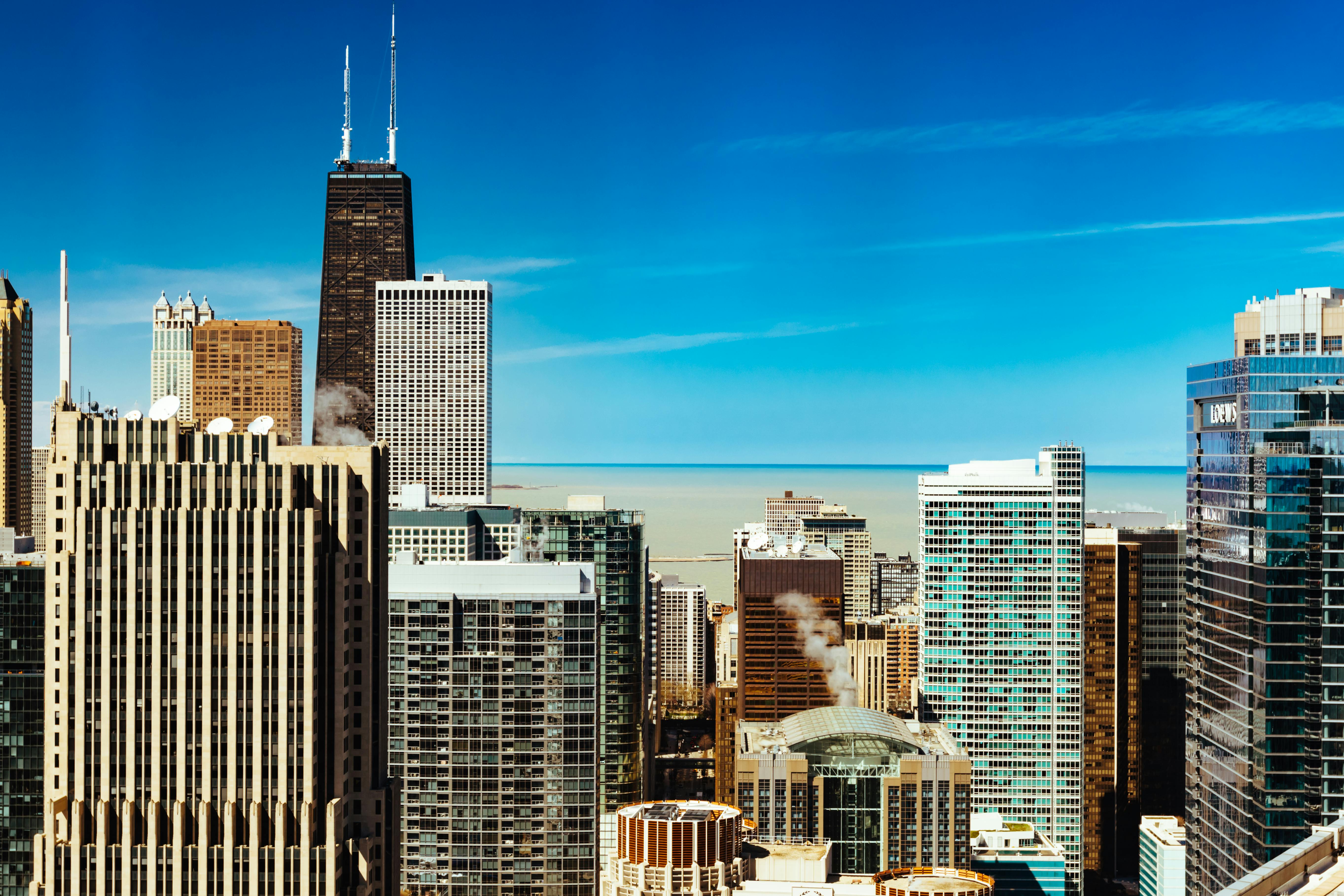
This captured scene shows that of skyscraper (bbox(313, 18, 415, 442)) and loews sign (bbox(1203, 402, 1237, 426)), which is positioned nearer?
loews sign (bbox(1203, 402, 1237, 426))

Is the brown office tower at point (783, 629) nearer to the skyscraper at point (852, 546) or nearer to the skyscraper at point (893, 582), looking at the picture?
the skyscraper at point (893, 582)

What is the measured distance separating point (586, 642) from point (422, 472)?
96.0 meters

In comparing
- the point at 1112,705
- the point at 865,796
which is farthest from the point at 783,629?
the point at 865,796

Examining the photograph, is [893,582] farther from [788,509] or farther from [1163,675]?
[1163,675]

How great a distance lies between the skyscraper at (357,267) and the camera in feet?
512

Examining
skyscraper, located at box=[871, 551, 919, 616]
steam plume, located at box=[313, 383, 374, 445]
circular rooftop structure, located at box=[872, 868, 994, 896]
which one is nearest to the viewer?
circular rooftop structure, located at box=[872, 868, 994, 896]

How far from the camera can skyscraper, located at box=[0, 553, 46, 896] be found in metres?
53.2

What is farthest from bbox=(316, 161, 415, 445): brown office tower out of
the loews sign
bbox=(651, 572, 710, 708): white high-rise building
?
the loews sign

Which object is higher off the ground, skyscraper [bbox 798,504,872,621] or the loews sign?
the loews sign

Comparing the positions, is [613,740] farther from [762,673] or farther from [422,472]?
[422,472]

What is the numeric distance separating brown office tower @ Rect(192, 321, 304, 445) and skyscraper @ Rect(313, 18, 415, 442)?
6314 millimetres

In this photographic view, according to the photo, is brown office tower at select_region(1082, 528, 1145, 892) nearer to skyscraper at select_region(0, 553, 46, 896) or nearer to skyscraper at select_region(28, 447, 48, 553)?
skyscraper at select_region(0, 553, 46, 896)

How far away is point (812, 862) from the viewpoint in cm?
6081

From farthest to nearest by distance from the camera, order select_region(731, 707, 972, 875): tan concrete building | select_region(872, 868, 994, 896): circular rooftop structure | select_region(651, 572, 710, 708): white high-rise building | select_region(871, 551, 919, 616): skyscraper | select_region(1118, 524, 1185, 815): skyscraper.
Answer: select_region(871, 551, 919, 616): skyscraper
select_region(651, 572, 710, 708): white high-rise building
select_region(1118, 524, 1185, 815): skyscraper
select_region(731, 707, 972, 875): tan concrete building
select_region(872, 868, 994, 896): circular rooftop structure
